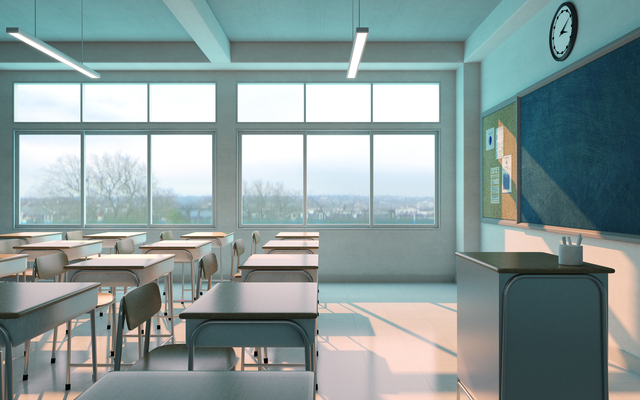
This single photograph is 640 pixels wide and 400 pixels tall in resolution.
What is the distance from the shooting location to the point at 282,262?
2984 millimetres

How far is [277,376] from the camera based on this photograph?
1.00 metres

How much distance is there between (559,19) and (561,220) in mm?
1940

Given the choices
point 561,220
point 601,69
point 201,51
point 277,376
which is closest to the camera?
point 277,376

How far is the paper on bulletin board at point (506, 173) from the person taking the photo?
4.76m

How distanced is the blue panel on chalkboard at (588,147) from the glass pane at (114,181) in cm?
558

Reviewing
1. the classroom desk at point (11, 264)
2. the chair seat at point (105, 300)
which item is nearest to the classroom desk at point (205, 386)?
the chair seat at point (105, 300)

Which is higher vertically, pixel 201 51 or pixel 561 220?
pixel 201 51

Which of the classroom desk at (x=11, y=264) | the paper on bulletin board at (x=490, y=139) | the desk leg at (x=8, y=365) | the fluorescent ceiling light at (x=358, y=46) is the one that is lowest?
the desk leg at (x=8, y=365)

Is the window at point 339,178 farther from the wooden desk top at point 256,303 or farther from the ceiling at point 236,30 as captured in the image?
the wooden desk top at point 256,303

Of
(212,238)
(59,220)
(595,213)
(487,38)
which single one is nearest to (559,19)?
(487,38)

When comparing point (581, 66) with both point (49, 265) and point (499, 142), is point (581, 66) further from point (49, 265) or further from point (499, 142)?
point (49, 265)

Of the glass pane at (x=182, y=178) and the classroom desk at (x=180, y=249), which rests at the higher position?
the glass pane at (x=182, y=178)

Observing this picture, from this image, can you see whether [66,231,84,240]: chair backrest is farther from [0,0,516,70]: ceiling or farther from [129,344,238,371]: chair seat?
[129,344,238,371]: chair seat

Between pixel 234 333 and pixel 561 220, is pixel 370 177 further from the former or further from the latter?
pixel 234 333
